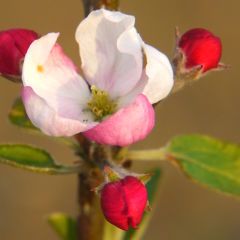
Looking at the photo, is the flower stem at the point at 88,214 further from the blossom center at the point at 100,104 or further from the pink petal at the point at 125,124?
the pink petal at the point at 125,124

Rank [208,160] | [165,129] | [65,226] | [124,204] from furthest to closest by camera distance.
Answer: [165,129] < [65,226] < [208,160] < [124,204]

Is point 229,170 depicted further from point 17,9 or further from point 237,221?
point 17,9

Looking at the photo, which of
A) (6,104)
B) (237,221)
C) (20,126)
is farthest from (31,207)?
(20,126)

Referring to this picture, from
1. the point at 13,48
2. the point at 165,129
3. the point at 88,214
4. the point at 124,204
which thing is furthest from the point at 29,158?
the point at 165,129

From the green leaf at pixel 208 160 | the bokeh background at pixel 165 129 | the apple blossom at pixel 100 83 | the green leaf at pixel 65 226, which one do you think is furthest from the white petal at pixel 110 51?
the bokeh background at pixel 165 129

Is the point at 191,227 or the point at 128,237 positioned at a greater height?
the point at 128,237

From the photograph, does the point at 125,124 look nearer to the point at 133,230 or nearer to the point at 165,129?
the point at 133,230
